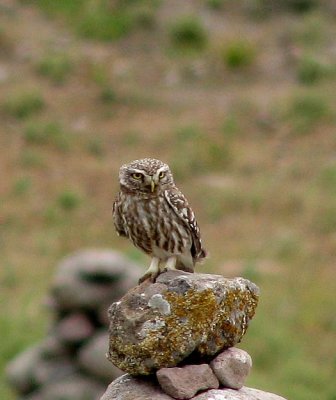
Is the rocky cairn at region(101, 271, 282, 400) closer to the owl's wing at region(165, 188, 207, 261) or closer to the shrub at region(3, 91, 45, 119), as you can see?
the owl's wing at region(165, 188, 207, 261)

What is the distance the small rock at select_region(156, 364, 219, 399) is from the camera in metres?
6.93

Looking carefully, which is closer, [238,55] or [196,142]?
[196,142]

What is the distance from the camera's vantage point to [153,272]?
8102mm

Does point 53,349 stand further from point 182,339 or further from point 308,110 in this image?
point 308,110

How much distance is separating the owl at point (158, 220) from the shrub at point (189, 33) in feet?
62.7

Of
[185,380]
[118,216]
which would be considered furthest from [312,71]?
[185,380]

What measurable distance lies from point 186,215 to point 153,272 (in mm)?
600

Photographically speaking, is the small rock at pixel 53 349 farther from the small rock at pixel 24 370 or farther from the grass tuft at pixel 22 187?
the grass tuft at pixel 22 187

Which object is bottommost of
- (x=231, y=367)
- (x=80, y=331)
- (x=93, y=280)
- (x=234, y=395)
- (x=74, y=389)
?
(x=234, y=395)

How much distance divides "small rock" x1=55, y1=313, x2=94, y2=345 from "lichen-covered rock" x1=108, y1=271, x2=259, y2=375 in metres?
7.73

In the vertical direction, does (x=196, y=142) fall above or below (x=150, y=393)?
above

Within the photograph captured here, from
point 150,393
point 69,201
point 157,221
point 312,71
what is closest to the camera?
point 150,393

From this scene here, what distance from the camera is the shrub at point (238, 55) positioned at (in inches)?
1059

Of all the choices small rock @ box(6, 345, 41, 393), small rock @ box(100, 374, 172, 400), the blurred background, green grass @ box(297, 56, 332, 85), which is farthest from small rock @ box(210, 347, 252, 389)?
green grass @ box(297, 56, 332, 85)
